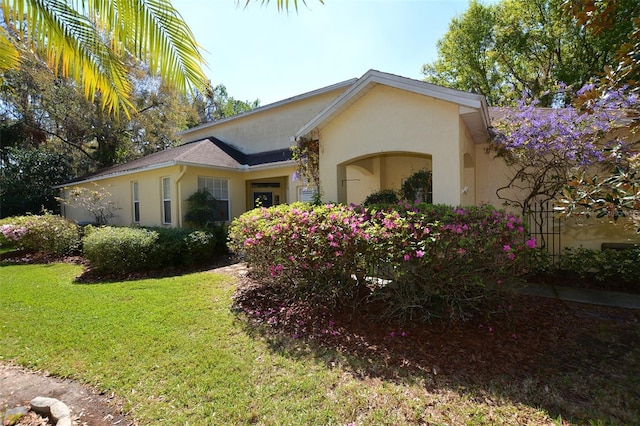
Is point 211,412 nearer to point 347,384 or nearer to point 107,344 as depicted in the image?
point 347,384

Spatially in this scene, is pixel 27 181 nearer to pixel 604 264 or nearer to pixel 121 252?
pixel 121 252

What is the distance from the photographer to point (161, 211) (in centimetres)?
1372

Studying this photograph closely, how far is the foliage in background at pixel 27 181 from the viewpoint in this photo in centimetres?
2056

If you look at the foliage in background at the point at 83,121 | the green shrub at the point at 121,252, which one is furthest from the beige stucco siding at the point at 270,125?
the green shrub at the point at 121,252

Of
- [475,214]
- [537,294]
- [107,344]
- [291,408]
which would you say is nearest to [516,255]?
[475,214]

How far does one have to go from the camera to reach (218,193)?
14086 millimetres

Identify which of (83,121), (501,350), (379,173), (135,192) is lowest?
(501,350)

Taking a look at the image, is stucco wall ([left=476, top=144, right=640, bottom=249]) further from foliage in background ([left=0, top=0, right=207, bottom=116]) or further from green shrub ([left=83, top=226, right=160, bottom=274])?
green shrub ([left=83, top=226, right=160, bottom=274])

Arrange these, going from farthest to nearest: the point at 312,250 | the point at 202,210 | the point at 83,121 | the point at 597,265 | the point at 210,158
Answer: the point at 83,121, the point at 210,158, the point at 202,210, the point at 597,265, the point at 312,250

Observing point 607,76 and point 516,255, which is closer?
point 607,76

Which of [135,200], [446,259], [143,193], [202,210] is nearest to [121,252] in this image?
[202,210]

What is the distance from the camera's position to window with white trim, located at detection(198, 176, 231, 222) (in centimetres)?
1341

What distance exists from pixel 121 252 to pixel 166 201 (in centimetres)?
441

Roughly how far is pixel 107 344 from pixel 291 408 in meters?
3.40
